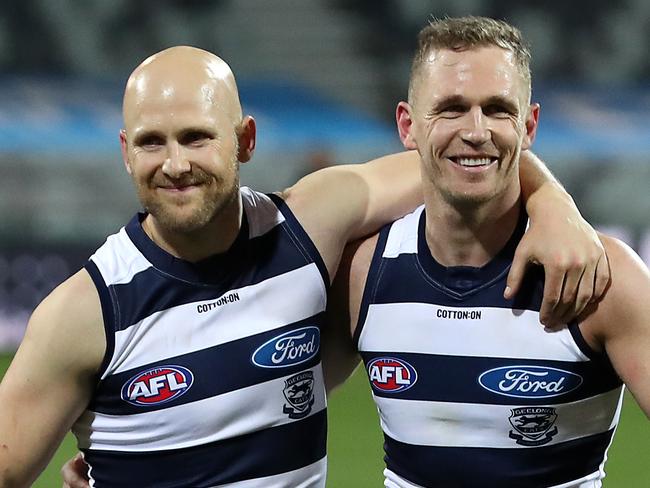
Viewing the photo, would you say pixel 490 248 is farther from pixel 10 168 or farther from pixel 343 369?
pixel 10 168

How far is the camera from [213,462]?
9.91ft

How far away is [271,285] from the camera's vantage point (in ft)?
10.2

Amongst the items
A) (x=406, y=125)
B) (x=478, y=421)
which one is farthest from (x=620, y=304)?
(x=406, y=125)

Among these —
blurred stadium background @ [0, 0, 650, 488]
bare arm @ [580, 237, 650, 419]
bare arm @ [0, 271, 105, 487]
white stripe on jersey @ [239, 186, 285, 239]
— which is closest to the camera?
bare arm @ [580, 237, 650, 419]

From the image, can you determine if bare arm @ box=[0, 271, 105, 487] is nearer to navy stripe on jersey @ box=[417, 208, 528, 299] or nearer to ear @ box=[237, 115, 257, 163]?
ear @ box=[237, 115, 257, 163]

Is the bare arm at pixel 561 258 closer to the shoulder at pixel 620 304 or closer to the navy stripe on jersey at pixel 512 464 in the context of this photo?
the shoulder at pixel 620 304

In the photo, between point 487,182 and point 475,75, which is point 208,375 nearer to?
point 487,182

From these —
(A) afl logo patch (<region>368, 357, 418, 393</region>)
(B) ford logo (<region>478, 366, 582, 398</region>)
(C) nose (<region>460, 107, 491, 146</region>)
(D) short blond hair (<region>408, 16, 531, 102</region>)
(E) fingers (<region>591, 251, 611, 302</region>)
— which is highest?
(D) short blond hair (<region>408, 16, 531, 102</region>)

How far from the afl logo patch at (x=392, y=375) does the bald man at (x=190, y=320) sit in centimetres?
16

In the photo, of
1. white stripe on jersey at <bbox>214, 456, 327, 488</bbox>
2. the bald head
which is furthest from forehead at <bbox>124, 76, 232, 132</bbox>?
white stripe on jersey at <bbox>214, 456, 327, 488</bbox>

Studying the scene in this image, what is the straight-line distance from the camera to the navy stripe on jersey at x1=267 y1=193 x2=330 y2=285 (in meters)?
3.17

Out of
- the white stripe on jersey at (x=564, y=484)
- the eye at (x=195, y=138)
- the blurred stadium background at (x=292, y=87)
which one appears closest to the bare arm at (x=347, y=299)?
the white stripe on jersey at (x=564, y=484)

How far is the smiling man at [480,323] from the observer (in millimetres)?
2885

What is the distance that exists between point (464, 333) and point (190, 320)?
0.69 m
